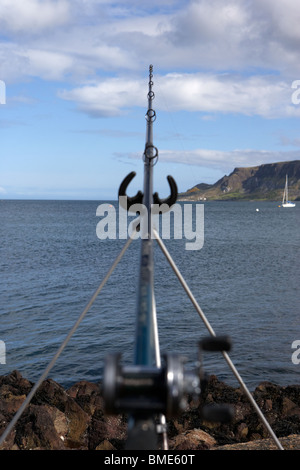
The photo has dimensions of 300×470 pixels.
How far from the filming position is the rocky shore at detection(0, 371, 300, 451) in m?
11.2

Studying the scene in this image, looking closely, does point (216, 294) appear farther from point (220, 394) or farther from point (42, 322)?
point (220, 394)

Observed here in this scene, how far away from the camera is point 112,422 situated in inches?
508

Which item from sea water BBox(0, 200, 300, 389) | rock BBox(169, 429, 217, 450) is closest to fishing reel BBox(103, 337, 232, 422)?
rock BBox(169, 429, 217, 450)

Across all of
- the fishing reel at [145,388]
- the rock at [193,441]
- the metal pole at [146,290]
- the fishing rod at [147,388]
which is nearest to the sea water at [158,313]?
the rock at [193,441]

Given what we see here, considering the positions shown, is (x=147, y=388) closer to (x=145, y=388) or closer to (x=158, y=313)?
(x=145, y=388)

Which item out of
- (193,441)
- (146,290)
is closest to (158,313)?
(193,441)

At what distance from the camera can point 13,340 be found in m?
22.8

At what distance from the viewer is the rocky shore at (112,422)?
11227 mm

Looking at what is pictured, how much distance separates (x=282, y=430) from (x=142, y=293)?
11.0 m

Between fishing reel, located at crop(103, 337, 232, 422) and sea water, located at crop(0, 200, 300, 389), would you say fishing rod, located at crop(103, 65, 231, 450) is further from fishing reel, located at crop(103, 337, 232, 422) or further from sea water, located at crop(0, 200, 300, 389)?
sea water, located at crop(0, 200, 300, 389)

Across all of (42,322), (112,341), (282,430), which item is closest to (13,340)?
(42,322)

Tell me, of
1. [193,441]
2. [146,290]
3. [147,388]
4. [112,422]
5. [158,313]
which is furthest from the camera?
[158,313]

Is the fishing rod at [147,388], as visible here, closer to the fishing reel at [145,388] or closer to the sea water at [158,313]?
the fishing reel at [145,388]

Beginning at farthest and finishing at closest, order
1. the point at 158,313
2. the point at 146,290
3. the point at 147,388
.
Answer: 1. the point at 158,313
2. the point at 146,290
3. the point at 147,388
